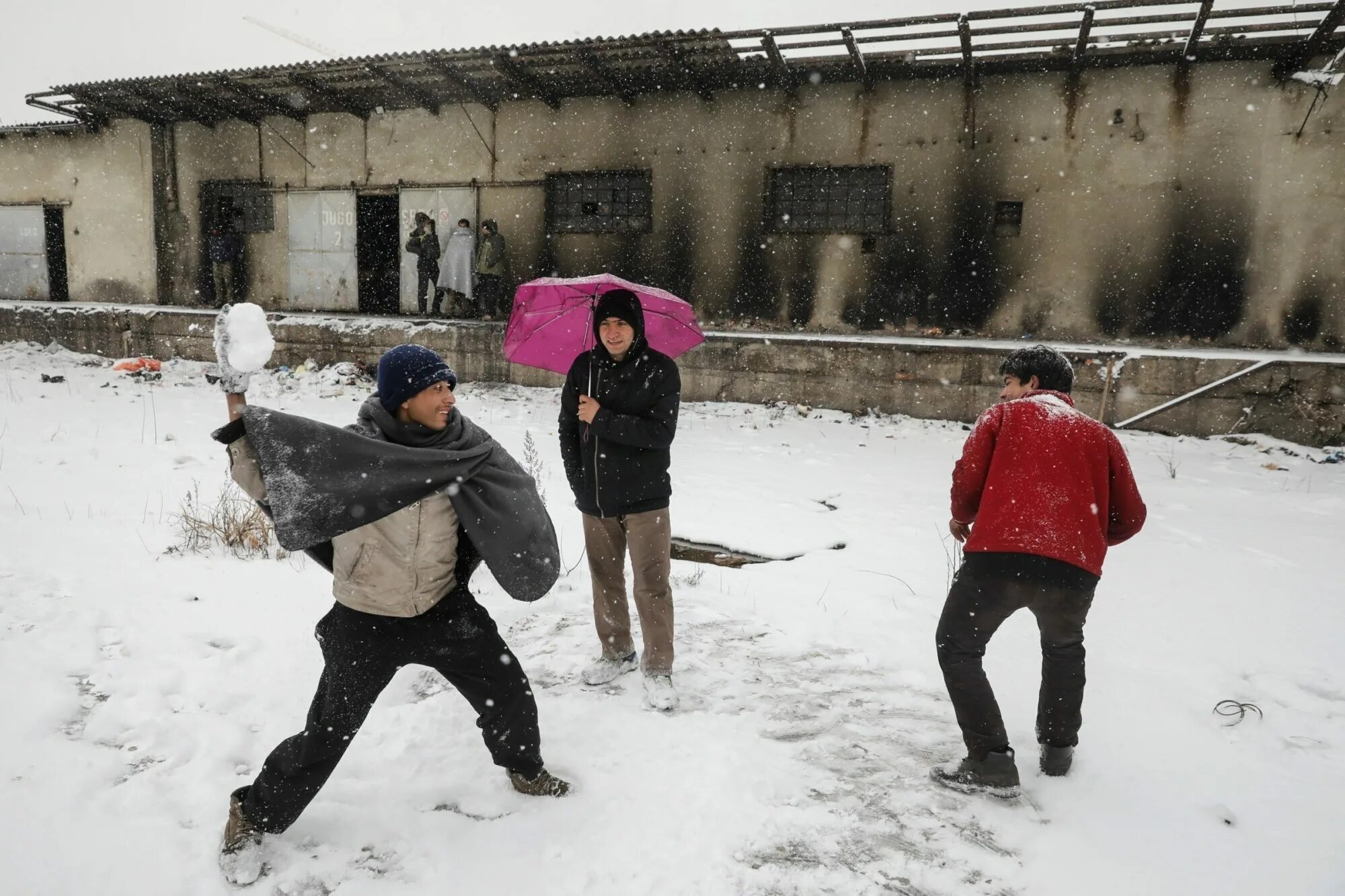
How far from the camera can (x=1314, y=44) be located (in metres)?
8.29

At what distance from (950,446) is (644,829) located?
22.5 feet

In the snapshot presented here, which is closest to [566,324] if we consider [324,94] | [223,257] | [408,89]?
[408,89]

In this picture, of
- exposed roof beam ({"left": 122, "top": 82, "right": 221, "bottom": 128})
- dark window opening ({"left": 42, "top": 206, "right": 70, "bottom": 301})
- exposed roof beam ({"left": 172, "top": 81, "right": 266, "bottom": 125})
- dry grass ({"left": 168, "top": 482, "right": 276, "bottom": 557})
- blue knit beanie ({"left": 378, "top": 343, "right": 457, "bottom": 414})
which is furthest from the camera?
dark window opening ({"left": 42, "top": 206, "right": 70, "bottom": 301})

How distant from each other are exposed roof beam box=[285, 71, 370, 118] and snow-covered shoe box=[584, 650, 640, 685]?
11795 millimetres

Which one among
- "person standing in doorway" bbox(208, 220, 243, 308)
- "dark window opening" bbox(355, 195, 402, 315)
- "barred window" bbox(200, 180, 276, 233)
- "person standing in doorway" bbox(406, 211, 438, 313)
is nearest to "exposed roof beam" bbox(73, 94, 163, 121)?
"barred window" bbox(200, 180, 276, 233)

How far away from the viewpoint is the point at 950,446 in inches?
322

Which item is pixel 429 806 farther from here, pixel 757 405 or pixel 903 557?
pixel 757 405

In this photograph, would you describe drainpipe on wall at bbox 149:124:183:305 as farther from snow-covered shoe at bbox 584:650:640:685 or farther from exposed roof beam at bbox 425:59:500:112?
snow-covered shoe at bbox 584:650:640:685

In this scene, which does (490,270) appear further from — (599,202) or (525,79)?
(525,79)

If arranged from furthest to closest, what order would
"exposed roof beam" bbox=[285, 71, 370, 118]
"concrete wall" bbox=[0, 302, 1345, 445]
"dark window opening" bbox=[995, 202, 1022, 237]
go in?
"exposed roof beam" bbox=[285, 71, 370, 118] → "dark window opening" bbox=[995, 202, 1022, 237] → "concrete wall" bbox=[0, 302, 1345, 445]

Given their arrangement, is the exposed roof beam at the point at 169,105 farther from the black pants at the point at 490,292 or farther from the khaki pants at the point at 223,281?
the black pants at the point at 490,292

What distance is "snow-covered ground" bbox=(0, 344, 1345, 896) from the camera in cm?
220

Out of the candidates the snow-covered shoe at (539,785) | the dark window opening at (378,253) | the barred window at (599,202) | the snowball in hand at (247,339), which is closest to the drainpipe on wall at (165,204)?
the dark window opening at (378,253)

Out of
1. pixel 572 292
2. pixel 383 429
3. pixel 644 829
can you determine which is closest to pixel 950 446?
pixel 572 292
